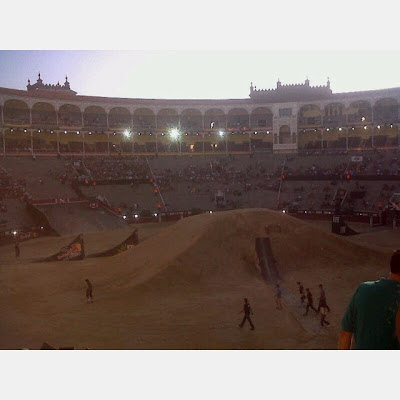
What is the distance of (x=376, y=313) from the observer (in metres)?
4.02

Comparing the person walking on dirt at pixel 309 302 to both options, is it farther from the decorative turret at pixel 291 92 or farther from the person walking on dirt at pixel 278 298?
the decorative turret at pixel 291 92

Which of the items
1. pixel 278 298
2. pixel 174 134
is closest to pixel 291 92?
pixel 174 134

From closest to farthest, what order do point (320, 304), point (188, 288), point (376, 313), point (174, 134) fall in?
point (376, 313) < point (320, 304) < point (188, 288) < point (174, 134)

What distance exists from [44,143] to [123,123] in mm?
10076

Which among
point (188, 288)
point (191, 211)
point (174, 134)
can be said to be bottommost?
point (188, 288)

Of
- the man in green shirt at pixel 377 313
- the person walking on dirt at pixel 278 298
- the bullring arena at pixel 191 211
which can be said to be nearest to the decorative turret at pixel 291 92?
the bullring arena at pixel 191 211

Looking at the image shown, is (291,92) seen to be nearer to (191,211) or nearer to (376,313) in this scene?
(191,211)

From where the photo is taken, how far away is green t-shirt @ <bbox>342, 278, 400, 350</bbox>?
13.1 feet

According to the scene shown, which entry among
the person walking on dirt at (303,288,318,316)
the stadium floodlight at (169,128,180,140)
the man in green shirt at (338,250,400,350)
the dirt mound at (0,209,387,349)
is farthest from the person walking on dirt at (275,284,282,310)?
the stadium floodlight at (169,128,180,140)

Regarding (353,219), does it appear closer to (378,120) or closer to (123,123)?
(378,120)

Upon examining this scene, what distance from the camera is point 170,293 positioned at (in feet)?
53.3

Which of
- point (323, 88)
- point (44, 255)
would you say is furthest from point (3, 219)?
point (323, 88)

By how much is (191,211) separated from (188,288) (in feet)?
68.8

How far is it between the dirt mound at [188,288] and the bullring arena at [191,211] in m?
0.08
